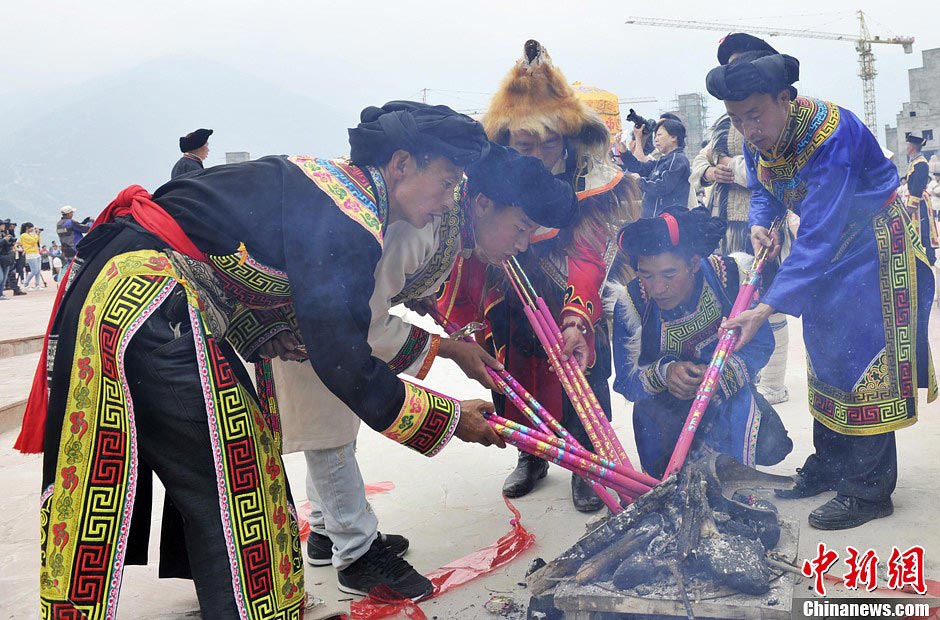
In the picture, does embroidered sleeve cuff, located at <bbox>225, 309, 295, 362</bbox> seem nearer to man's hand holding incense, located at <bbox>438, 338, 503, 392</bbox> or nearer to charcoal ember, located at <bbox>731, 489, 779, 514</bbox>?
man's hand holding incense, located at <bbox>438, 338, 503, 392</bbox>

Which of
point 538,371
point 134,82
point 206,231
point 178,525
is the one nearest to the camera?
point 206,231

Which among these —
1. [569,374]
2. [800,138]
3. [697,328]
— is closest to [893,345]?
[697,328]

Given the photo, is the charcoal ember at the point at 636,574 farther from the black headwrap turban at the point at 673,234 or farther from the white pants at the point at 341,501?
the black headwrap turban at the point at 673,234

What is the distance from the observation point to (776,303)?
270 cm

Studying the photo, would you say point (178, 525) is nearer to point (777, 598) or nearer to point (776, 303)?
point (777, 598)

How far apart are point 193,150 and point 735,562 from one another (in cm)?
552

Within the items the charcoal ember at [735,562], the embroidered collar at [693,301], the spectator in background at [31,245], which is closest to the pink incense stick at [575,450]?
the charcoal ember at [735,562]

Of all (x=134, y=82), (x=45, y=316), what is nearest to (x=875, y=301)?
(x=45, y=316)

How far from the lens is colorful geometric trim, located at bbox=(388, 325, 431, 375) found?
2.62 m

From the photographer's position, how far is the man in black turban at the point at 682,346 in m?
3.05

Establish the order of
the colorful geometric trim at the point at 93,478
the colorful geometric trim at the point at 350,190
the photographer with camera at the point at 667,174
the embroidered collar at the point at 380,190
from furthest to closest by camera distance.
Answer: the photographer with camera at the point at 667,174, the embroidered collar at the point at 380,190, the colorful geometric trim at the point at 350,190, the colorful geometric trim at the point at 93,478

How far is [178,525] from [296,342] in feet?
2.12

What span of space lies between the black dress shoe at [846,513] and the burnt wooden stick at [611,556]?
925mm

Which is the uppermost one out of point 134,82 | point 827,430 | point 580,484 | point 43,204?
point 134,82
